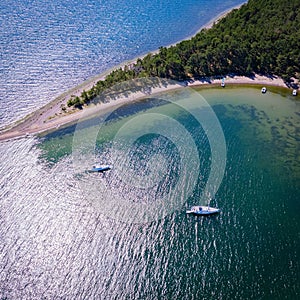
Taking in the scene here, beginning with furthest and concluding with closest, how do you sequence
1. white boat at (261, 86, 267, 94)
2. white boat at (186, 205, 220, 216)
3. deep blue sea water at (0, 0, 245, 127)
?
deep blue sea water at (0, 0, 245, 127), white boat at (261, 86, 267, 94), white boat at (186, 205, 220, 216)

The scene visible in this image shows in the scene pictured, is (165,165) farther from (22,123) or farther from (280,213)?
(22,123)

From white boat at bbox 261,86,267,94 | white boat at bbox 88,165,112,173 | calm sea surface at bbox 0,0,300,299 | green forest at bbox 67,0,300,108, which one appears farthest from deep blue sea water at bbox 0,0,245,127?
white boat at bbox 261,86,267,94

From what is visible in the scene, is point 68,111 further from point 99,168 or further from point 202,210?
point 202,210

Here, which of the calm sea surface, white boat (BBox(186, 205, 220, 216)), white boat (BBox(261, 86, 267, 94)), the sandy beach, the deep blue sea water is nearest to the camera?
the calm sea surface

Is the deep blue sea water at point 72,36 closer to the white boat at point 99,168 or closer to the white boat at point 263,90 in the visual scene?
the white boat at point 99,168

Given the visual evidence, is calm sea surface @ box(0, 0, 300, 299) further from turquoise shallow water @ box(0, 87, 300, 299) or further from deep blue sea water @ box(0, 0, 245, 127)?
deep blue sea water @ box(0, 0, 245, 127)

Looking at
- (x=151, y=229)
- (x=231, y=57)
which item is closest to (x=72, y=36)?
(x=231, y=57)
